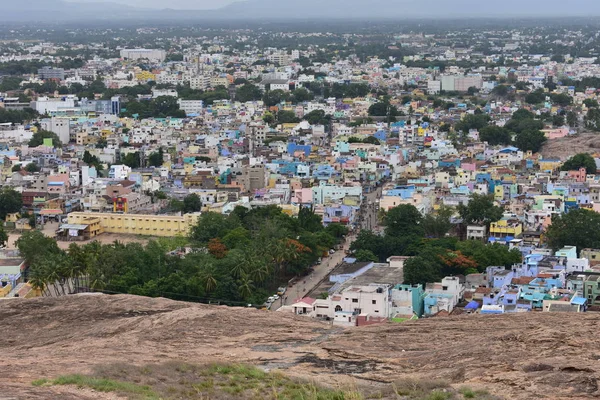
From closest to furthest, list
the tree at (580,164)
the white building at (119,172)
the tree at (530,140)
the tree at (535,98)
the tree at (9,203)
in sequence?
the tree at (9,203) → the white building at (119,172) → the tree at (580,164) → the tree at (530,140) → the tree at (535,98)

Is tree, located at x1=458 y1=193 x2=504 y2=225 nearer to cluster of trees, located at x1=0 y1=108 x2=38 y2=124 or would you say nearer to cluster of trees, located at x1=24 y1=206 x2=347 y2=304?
cluster of trees, located at x1=24 y1=206 x2=347 y2=304

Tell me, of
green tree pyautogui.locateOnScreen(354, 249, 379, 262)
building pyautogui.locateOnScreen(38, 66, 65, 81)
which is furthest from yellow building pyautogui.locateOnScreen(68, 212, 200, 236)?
building pyautogui.locateOnScreen(38, 66, 65, 81)

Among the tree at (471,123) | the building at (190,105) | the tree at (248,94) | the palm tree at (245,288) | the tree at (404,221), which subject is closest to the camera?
the palm tree at (245,288)

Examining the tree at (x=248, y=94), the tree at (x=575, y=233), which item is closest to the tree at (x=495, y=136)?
the tree at (x=248, y=94)

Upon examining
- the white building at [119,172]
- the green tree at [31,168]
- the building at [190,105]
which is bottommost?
the building at [190,105]

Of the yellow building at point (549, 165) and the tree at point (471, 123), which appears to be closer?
the yellow building at point (549, 165)

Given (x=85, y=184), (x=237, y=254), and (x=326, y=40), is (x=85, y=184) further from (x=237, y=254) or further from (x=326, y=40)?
(x=326, y=40)

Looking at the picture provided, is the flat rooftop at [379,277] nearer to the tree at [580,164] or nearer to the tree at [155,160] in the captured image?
the tree at [580,164]
